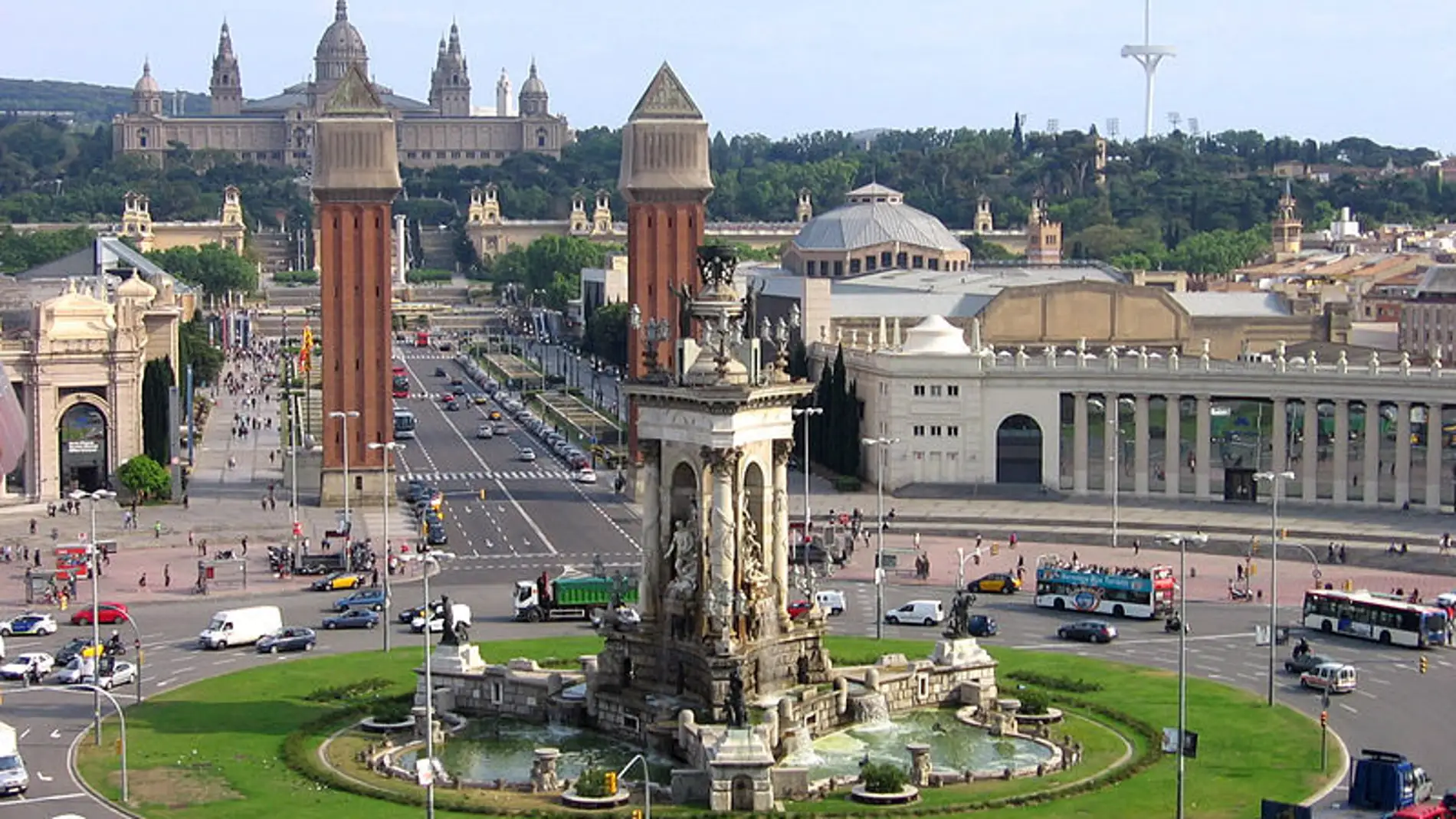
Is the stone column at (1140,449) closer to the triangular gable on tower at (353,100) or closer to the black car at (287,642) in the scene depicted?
the triangular gable on tower at (353,100)

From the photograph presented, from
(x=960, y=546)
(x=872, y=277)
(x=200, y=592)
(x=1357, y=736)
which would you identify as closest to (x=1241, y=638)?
(x=1357, y=736)

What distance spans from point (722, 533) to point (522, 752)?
859cm

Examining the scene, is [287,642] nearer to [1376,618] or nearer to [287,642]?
[287,642]

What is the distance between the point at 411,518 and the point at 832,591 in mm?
30220

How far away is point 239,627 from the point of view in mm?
86875

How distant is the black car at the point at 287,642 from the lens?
8575 centimetres

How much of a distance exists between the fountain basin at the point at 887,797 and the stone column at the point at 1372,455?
64.0 meters

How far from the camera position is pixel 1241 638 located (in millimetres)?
87438

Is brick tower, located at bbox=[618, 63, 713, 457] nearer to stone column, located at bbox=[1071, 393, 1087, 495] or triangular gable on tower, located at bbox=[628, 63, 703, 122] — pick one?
triangular gable on tower, located at bbox=[628, 63, 703, 122]

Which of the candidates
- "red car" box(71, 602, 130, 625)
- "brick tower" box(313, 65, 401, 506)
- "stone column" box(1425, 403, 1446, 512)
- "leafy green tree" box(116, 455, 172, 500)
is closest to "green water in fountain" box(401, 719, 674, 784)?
"red car" box(71, 602, 130, 625)

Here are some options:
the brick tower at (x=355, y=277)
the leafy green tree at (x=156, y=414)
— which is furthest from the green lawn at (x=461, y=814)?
the leafy green tree at (x=156, y=414)

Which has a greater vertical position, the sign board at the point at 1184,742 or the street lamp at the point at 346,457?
the street lamp at the point at 346,457

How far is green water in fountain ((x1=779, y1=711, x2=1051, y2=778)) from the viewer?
66.8m

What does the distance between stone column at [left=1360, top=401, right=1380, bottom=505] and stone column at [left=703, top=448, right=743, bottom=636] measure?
61.1m
